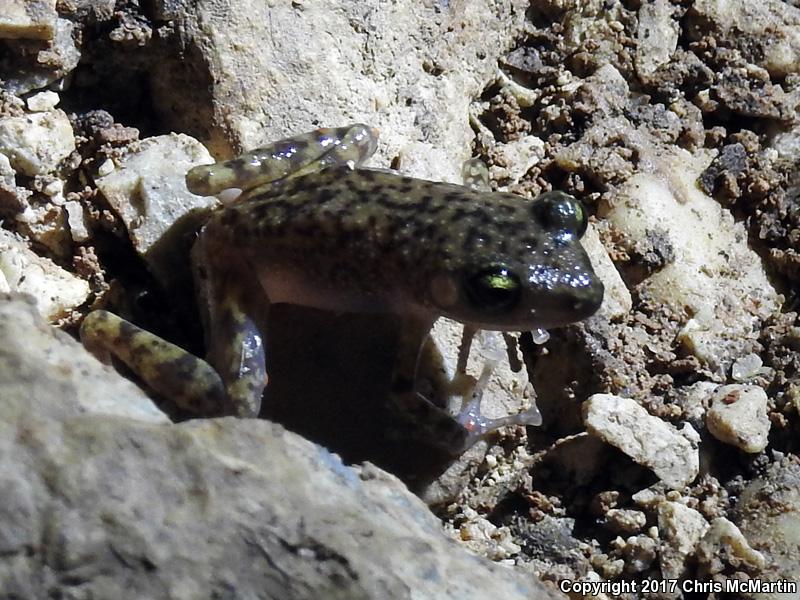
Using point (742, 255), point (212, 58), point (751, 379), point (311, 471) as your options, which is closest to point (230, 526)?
point (311, 471)

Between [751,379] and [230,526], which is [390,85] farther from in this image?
[230,526]

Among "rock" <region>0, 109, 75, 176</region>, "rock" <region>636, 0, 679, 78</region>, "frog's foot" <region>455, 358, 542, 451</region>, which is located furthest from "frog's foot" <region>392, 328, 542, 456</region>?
"rock" <region>636, 0, 679, 78</region>

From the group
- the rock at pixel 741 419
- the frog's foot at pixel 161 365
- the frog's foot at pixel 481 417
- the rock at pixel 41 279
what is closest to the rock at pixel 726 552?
the rock at pixel 741 419

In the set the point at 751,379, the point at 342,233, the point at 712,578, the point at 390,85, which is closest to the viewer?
the point at 712,578

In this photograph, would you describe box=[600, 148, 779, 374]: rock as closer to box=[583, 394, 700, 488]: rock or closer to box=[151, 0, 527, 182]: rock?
box=[583, 394, 700, 488]: rock

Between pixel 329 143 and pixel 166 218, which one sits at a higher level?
pixel 329 143
